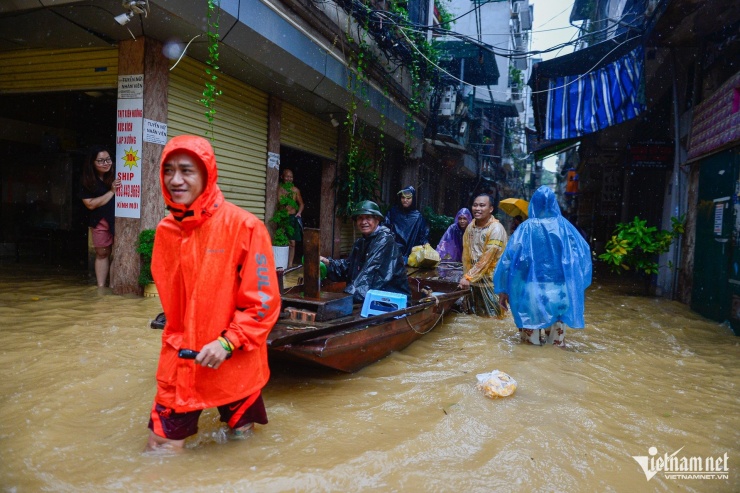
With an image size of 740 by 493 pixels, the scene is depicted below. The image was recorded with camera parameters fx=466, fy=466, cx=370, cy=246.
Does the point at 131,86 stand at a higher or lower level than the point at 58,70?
lower

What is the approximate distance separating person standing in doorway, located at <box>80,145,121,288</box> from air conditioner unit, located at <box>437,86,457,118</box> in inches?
450

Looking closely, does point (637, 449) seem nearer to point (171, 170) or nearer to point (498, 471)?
point (498, 471)

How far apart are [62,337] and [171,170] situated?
3.26 metres

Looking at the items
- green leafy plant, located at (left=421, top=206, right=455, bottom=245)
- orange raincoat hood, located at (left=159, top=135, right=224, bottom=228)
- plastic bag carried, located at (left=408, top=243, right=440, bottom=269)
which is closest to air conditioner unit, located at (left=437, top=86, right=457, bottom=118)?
green leafy plant, located at (left=421, top=206, right=455, bottom=245)

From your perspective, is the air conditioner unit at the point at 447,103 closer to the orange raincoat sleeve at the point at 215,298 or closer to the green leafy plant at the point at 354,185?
the green leafy plant at the point at 354,185

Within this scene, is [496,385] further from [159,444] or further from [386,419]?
[159,444]

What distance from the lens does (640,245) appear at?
905 centimetres

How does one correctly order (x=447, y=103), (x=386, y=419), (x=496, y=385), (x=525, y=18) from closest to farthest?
(x=386, y=419) → (x=496, y=385) → (x=447, y=103) → (x=525, y=18)

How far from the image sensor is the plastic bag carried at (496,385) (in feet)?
12.3

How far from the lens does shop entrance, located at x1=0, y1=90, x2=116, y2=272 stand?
927cm

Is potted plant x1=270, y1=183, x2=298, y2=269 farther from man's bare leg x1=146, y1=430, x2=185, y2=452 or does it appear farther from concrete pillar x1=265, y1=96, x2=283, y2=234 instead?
man's bare leg x1=146, y1=430, x2=185, y2=452

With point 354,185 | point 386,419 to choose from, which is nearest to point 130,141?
point 386,419

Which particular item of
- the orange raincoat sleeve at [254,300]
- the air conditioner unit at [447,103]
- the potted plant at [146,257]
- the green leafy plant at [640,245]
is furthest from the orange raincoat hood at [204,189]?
the air conditioner unit at [447,103]

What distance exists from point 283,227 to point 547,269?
566 cm
